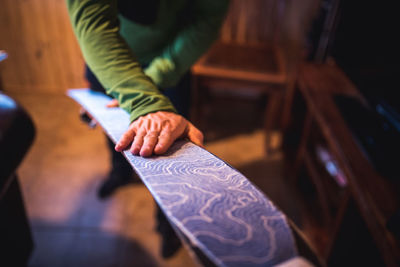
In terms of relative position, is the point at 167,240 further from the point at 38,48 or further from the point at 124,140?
the point at 38,48

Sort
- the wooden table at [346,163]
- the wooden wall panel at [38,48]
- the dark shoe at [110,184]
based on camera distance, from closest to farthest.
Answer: the wooden table at [346,163] < the dark shoe at [110,184] < the wooden wall panel at [38,48]

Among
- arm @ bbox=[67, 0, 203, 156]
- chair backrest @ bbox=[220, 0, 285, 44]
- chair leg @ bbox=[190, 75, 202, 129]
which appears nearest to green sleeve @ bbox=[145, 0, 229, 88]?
arm @ bbox=[67, 0, 203, 156]

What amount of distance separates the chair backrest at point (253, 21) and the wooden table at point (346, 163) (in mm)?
693

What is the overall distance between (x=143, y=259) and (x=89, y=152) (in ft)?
3.24

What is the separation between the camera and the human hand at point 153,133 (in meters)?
0.59

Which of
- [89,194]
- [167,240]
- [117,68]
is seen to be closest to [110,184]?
[89,194]

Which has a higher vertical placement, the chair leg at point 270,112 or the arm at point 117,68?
the arm at point 117,68

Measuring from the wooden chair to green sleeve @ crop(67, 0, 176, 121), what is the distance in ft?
3.78

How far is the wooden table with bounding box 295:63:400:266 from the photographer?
0.82 m

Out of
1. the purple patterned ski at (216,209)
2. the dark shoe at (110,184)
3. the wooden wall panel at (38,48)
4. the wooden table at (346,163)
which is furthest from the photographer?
the wooden wall panel at (38,48)

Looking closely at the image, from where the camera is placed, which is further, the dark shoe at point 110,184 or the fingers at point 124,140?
the dark shoe at point 110,184

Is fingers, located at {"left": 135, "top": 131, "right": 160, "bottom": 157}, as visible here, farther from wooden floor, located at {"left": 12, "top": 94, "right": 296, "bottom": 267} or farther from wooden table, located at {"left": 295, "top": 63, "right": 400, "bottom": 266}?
wooden floor, located at {"left": 12, "top": 94, "right": 296, "bottom": 267}

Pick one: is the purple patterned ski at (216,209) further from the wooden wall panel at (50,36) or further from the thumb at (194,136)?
the wooden wall panel at (50,36)

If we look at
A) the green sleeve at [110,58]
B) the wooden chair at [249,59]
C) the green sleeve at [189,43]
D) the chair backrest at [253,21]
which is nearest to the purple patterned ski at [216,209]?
the green sleeve at [110,58]
